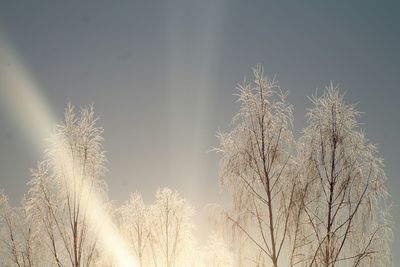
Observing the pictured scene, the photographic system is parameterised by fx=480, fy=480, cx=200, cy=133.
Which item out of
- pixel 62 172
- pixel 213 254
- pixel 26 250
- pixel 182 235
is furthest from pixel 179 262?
pixel 62 172

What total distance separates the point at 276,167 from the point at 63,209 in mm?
8010

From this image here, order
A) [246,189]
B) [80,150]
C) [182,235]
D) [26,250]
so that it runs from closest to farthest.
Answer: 1. [246,189]
2. [80,150]
3. [26,250]
4. [182,235]

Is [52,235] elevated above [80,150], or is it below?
below

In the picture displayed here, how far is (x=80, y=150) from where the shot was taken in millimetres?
16641

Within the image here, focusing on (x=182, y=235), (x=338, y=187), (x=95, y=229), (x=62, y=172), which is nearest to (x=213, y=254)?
(x=182, y=235)

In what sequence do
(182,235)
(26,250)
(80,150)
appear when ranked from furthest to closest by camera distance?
1. (182,235)
2. (26,250)
3. (80,150)

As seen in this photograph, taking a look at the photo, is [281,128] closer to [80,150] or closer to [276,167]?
[276,167]

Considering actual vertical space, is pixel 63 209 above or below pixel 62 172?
below

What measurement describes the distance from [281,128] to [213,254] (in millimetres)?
13346

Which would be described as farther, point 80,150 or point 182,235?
point 182,235

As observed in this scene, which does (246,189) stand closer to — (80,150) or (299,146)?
(299,146)

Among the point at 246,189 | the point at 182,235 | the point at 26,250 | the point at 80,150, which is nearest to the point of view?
the point at 246,189

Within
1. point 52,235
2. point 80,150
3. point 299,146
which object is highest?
point 80,150

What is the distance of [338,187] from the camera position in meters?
13.5
